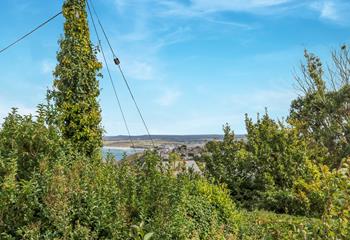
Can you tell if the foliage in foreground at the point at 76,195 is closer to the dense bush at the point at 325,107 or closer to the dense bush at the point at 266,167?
the dense bush at the point at 266,167

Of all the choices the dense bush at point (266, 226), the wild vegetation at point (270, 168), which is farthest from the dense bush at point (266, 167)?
the dense bush at point (266, 226)

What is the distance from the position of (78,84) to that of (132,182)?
14.0 feet

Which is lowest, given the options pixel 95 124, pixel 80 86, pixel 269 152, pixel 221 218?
pixel 221 218

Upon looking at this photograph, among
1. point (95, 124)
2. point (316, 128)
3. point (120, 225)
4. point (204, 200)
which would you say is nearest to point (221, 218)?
point (204, 200)

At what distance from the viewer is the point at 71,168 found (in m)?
4.30

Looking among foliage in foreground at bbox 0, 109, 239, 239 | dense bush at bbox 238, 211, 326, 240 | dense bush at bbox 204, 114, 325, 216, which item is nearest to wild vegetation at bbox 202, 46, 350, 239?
dense bush at bbox 204, 114, 325, 216

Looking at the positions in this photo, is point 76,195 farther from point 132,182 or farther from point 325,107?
point 325,107

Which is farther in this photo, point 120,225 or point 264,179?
point 264,179

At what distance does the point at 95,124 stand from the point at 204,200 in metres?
3.60

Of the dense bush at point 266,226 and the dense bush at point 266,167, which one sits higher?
the dense bush at point 266,167

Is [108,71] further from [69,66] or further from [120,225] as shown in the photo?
[120,225]

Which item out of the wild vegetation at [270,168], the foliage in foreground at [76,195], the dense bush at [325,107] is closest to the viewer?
the foliage in foreground at [76,195]

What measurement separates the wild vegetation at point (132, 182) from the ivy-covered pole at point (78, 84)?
0.06 ft

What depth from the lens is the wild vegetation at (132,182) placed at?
368 centimetres
